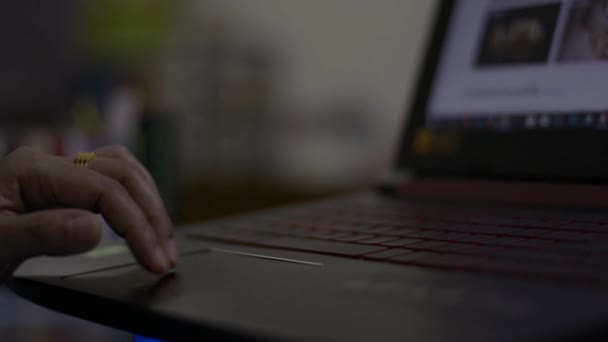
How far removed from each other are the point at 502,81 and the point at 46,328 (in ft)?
1.73

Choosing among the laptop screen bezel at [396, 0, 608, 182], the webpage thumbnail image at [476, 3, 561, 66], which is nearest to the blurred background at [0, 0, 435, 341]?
the laptop screen bezel at [396, 0, 608, 182]

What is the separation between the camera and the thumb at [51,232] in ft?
1.23

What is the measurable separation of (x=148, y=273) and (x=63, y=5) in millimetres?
1481

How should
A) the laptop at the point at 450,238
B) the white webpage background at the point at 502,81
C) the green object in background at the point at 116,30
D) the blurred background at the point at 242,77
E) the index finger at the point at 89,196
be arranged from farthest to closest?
1. the green object in background at the point at 116,30
2. the blurred background at the point at 242,77
3. the white webpage background at the point at 502,81
4. the index finger at the point at 89,196
5. the laptop at the point at 450,238

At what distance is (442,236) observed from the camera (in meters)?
0.51

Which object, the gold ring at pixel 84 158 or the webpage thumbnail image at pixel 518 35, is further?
the webpage thumbnail image at pixel 518 35

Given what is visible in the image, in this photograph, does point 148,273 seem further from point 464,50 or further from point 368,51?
point 368,51

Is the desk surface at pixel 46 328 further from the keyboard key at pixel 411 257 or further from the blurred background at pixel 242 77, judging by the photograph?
the blurred background at pixel 242 77

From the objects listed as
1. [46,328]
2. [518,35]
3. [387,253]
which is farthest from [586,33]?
[46,328]

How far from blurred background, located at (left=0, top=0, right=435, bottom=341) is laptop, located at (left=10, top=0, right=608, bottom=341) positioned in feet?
2.56

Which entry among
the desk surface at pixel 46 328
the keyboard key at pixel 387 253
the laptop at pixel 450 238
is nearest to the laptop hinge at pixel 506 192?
the laptop at pixel 450 238

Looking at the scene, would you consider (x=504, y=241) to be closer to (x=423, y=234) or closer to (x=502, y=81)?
(x=423, y=234)

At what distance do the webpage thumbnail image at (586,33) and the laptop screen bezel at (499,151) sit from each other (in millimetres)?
74

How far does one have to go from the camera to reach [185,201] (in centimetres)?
147
